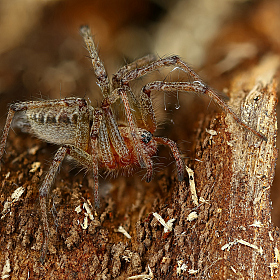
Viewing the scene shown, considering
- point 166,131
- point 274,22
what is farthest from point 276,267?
point 274,22

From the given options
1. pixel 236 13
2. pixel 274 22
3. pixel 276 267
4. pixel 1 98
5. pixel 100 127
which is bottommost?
pixel 276 267

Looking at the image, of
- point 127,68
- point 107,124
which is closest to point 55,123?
point 107,124

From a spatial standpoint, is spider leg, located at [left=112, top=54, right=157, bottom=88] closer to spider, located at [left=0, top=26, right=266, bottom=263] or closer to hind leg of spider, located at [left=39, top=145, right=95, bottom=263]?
spider, located at [left=0, top=26, right=266, bottom=263]

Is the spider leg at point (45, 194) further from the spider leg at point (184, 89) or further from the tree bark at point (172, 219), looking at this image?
the spider leg at point (184, 89)

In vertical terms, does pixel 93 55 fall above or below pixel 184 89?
above

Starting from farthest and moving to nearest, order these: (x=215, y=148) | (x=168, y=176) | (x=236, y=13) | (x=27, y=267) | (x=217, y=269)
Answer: (x=236, y=13) < (x=168, y=176) < (x=215, y=148) < (x=27, y=267) < (x=217, y=269)

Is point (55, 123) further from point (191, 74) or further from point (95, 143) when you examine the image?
point (191, 74)

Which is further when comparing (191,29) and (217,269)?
(191,29)

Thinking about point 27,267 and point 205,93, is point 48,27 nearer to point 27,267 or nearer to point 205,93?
point 205,93
